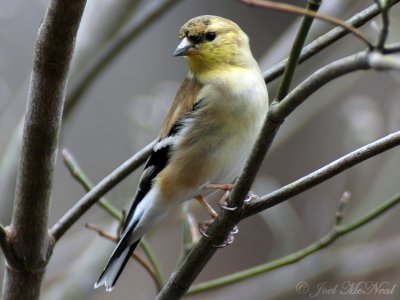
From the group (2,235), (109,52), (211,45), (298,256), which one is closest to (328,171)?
(298,256)

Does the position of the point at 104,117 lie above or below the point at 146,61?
below

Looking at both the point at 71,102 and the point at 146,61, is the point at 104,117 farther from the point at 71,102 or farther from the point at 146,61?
the point at 71,102

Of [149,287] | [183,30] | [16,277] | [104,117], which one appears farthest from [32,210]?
[104,117]

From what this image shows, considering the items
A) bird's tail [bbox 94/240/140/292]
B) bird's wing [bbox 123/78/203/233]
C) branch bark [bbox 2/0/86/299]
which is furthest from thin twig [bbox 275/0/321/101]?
bird's tail [bbox 94/240/140/292]

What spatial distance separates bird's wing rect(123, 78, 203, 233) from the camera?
10.9 feet

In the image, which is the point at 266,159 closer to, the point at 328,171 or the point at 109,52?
the point at 109,52

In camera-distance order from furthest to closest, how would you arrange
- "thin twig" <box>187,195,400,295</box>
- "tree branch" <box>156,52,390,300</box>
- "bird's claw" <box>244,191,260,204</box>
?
"thin twig" <box>187,195,400,295</box> → "bird's claw" <box>244,191,260,204</box> → "tree branch" <box>156,52,390,300</box>

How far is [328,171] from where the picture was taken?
2074 mm

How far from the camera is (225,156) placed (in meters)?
3.25

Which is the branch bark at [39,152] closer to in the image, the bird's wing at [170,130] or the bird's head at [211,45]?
the bird's wing at [170,130]

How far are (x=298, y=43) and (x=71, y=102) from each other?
178 cm

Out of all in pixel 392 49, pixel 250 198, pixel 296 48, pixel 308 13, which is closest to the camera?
pixel 392 49

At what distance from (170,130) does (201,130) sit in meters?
0.16

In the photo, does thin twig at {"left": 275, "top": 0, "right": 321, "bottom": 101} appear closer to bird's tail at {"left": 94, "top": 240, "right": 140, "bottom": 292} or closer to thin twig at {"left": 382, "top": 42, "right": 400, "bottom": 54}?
thin twig at {"left": 382, "top": 42, "right": 400, "bottom": 54}
